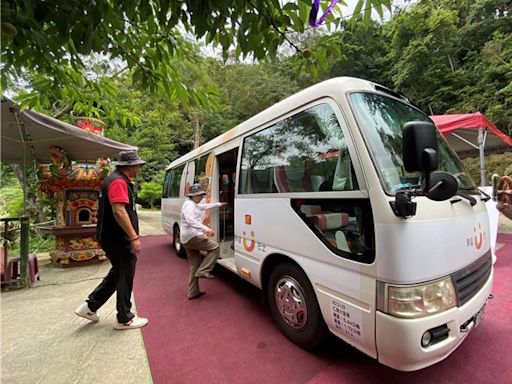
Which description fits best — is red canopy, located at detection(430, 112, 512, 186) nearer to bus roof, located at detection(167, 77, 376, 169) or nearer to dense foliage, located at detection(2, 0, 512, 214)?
dense foliage, located at detection(2, 0, 512, 214)

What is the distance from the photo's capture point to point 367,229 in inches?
71.1


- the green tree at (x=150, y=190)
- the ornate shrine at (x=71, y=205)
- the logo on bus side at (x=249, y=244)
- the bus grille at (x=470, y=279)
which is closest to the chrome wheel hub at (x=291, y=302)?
the logo on bus side at (x=249, y=244)

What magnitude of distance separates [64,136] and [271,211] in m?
4.43

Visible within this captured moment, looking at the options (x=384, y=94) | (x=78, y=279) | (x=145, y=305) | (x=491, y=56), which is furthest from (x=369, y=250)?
(x=491, y=56)

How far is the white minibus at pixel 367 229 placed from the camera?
162cm

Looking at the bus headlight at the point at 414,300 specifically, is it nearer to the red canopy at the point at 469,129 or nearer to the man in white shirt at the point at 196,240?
the man in white shirt at the point at 196,240

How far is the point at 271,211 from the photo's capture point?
2.75 metres

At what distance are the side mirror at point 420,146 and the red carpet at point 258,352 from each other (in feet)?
5.50

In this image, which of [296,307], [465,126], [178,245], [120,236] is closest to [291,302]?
[296,307]

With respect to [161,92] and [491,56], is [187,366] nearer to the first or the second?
[161,92]

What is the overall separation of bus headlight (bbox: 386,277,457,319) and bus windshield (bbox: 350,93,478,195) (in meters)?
0.62

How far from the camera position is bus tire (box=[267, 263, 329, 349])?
2299 millimetres

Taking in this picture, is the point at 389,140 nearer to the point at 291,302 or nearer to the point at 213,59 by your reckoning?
the point at 291,302

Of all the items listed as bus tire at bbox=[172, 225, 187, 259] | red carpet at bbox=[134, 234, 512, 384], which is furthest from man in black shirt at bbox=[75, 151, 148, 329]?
bus tire at bbox=[172, 225, 187, 259]
